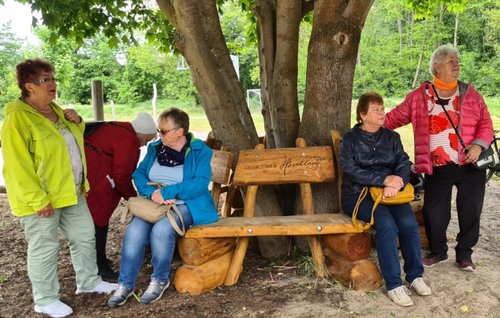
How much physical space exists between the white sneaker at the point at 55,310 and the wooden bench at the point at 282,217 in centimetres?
101

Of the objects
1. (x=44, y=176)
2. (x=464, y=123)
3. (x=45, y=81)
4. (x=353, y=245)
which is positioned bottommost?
(x=353, y=245)

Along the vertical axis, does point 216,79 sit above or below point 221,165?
above

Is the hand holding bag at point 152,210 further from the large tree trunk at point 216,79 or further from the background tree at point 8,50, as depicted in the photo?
the background tree at point 8,50

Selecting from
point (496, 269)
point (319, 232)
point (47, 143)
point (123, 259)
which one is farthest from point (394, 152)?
point (47, 143)

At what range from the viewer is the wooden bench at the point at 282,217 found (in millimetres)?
3682

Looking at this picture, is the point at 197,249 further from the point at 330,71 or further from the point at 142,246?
the point at 330,71

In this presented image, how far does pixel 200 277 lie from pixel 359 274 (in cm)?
122

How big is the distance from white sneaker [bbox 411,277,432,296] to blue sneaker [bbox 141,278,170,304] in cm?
188

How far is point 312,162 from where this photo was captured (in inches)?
161

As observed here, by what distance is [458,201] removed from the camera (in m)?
4.00

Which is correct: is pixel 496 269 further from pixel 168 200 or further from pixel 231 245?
pixel 168 200

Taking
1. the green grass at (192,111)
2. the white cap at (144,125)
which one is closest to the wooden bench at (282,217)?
the white cap at (144,125)

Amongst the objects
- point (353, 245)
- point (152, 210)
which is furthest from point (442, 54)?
point (152, 210)

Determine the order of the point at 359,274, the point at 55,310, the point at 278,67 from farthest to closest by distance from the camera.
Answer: the point at 278,67 < the point at 359,274 < the point at 55,310
